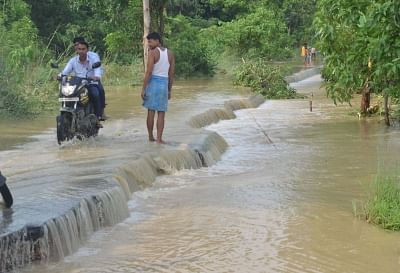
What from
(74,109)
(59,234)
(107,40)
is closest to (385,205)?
(59,234)

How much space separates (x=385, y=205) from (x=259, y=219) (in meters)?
1.32

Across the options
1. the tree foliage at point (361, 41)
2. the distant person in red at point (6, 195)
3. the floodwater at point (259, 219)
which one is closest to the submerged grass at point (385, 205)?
the floodwater at point (259, 219)

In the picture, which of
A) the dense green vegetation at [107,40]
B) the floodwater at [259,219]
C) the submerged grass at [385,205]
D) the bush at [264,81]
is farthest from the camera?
the bush at [264,81]

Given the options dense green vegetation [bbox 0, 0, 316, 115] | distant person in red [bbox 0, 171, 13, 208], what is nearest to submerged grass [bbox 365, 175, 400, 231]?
distant person in red [bbox 0, 171, 13, 208]

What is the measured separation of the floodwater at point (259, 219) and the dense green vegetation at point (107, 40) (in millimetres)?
4141

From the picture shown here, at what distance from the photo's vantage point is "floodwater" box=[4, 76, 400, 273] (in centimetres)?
599

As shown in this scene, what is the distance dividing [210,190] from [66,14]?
77.5 feet

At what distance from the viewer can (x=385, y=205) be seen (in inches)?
276

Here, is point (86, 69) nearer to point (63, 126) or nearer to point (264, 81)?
point (63, 126)

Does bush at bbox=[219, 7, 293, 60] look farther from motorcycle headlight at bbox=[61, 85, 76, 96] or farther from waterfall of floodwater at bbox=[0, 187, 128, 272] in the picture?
waterfall of floodwater at bbox=[0, 187, 128, 272]

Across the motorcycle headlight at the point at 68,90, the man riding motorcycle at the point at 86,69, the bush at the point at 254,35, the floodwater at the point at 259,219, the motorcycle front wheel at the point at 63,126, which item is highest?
the bush at the point at 254,35

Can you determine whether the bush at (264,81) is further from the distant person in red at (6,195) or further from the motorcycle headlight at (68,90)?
the distant person in red at (6,195)

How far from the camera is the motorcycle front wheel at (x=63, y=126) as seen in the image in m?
9.70

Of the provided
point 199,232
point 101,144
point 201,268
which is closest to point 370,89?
point 101,144
